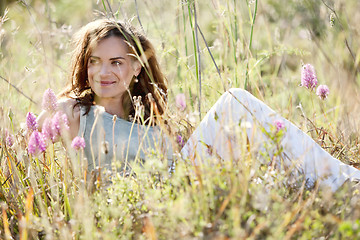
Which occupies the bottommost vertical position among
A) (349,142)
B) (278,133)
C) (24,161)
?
(349,142)

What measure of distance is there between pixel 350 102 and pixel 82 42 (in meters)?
1.73

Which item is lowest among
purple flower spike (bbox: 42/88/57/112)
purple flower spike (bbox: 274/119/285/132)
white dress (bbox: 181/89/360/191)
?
white dress (bbox: 181/89/360/191)

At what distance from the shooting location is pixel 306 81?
2061 millimetres

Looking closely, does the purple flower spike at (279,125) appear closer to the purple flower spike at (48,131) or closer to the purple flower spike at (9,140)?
the purple flower spike at (48,131)

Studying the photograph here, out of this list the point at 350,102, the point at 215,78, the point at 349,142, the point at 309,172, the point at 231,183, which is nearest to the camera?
the point at 231,183

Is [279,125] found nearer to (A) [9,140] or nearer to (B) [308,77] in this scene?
(B) [308,77]

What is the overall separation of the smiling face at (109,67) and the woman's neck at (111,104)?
102 mm

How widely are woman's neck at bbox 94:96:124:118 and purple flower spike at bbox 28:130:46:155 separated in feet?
3.24

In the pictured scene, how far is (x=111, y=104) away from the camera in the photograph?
8.00 feet

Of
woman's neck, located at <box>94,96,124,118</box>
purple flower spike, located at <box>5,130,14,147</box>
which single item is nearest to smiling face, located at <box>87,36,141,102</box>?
woman's neck, located at <box>94,96,124,118</box>

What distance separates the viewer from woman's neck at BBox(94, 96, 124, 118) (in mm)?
2428

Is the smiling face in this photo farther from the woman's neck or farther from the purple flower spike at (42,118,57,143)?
the purple flower spike at (42,118,57,143)

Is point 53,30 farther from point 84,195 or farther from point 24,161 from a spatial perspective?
point 84,195

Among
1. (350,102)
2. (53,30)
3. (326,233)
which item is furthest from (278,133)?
(53,30)
